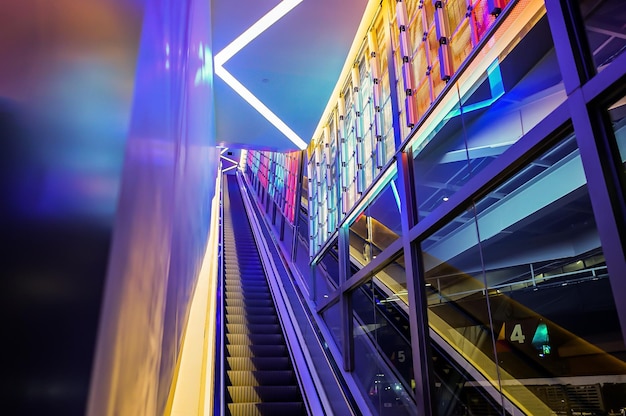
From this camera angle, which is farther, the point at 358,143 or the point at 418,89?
the point at 358,143

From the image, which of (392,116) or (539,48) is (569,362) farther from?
(392,116)

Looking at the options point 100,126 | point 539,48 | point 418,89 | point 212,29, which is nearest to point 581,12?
point 539,48

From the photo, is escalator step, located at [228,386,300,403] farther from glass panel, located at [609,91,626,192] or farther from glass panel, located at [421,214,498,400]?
glass panel, located at [609,91,626,192]

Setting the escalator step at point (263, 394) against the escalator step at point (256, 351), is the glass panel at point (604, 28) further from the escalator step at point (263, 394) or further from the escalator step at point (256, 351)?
the escalator step at point (256, 351)

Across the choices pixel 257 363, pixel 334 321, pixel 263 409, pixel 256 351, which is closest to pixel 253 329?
pixel 256 351

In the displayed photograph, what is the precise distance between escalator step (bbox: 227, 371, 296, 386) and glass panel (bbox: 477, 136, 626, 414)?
12.0 feet

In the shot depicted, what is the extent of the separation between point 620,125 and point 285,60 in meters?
5.09

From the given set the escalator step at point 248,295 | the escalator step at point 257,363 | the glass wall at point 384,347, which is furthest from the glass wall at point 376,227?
the escalator step at point 248,295

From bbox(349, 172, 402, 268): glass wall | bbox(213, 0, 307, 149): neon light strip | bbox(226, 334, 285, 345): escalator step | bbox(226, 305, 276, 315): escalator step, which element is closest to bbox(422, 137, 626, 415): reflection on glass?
bbox(349, 172, 402, 268): glass wall

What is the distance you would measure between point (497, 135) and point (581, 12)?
1028mm

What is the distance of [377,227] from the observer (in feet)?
19.7

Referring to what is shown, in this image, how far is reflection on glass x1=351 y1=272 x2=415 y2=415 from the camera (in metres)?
4.81

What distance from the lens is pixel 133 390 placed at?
5.20 ft

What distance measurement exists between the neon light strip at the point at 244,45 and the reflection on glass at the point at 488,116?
2.44 meters
